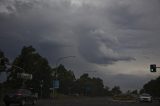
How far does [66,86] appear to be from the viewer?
16975cm

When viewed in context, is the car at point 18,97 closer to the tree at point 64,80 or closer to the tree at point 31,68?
the tree at point 31,68

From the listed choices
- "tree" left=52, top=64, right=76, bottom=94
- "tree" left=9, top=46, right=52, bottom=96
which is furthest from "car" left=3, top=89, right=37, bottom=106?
"tree" left=52, top=64, right=76, bottom=94

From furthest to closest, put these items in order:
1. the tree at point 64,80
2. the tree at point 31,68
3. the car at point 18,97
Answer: the tree at point 64,80 < the tree at point 31,68 < the car at point 18,97

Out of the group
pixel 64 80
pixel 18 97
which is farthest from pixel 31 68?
pixel 18 97

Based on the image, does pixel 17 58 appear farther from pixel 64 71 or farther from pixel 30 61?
pixel 64 71

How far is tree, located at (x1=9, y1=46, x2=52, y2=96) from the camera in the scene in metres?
120

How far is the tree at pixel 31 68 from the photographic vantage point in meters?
120

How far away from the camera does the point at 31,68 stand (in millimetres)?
119812

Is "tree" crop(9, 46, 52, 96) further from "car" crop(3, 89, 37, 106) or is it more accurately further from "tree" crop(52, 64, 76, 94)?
"car" crop(3, 89, 37, 106)

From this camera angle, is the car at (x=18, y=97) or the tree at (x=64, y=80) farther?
the tree at (x=64, y=80)

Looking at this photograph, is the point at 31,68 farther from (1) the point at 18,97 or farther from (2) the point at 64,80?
(1) the point at 18,97

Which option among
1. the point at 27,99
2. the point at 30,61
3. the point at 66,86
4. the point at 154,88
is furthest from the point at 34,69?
the point at 27,99

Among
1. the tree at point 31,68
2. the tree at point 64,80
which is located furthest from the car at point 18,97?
the tree at point 64,80

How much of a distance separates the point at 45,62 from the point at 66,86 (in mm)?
47010
